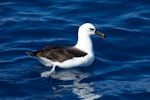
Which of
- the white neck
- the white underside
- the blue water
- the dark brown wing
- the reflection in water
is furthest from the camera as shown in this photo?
the white neck

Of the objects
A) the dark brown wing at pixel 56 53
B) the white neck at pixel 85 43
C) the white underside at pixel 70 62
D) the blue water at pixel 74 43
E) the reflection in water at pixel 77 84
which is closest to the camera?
the reflection in water at pixel 77 84

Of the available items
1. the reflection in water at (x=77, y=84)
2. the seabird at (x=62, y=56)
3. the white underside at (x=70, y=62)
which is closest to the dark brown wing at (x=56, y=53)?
the seabird at (x=62, y=56)

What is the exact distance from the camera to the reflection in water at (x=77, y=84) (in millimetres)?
8148

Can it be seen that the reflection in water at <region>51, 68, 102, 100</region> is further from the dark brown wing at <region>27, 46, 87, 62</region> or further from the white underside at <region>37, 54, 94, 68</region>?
the dark brown wing at <region>27, 46, 87, 62</region>

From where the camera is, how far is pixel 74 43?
1191cm

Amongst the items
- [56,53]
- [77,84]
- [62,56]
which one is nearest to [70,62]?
[62,56]

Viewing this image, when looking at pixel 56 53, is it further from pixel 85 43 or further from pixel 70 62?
pixel 85 43

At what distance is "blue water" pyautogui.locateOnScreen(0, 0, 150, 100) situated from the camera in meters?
8.34

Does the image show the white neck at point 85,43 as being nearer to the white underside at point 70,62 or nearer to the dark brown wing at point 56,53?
the white underside at point 70,62

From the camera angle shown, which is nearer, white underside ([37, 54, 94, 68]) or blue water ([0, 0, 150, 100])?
blue water ([0, 0, 150, 100])

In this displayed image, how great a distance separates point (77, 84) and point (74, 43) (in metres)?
3.49

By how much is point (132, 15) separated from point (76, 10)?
3.11m

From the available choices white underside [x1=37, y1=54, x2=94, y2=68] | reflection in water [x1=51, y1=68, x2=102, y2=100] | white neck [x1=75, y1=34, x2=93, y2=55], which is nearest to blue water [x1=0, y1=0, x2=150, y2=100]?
reflection in water [x1=51, y1=68, x2=102, y2=100]

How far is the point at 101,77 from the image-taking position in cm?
935
